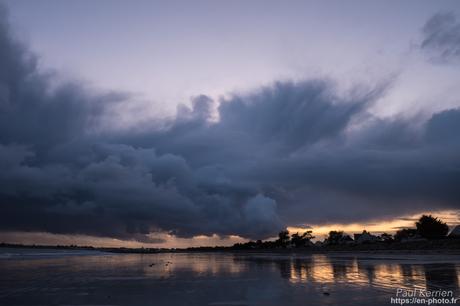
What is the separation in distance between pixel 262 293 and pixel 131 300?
8.40m

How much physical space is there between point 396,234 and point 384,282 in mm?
159966

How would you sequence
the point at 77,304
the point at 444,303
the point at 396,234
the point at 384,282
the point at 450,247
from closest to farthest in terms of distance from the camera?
1. the point at 444,303
2. the point at 77,304
3. the point at 384,282
4. the point at 450,247
5. the point at 396,234

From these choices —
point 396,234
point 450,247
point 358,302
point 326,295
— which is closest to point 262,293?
point 326,295

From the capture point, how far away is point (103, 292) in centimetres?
2967

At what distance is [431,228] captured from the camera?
135 m

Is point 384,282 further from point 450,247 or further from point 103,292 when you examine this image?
point 450,247

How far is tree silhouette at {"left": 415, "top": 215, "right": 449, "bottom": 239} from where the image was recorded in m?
133

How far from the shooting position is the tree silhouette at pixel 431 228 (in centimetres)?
13325

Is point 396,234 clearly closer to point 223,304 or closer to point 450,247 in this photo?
point 450,247

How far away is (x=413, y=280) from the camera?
31.5 metres

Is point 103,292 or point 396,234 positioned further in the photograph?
point 396,234

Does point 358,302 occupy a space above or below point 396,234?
below

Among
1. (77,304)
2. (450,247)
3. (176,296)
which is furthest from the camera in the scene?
(450,247)

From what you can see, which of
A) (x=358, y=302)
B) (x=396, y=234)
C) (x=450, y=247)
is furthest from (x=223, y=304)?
(x=396, y=234)
